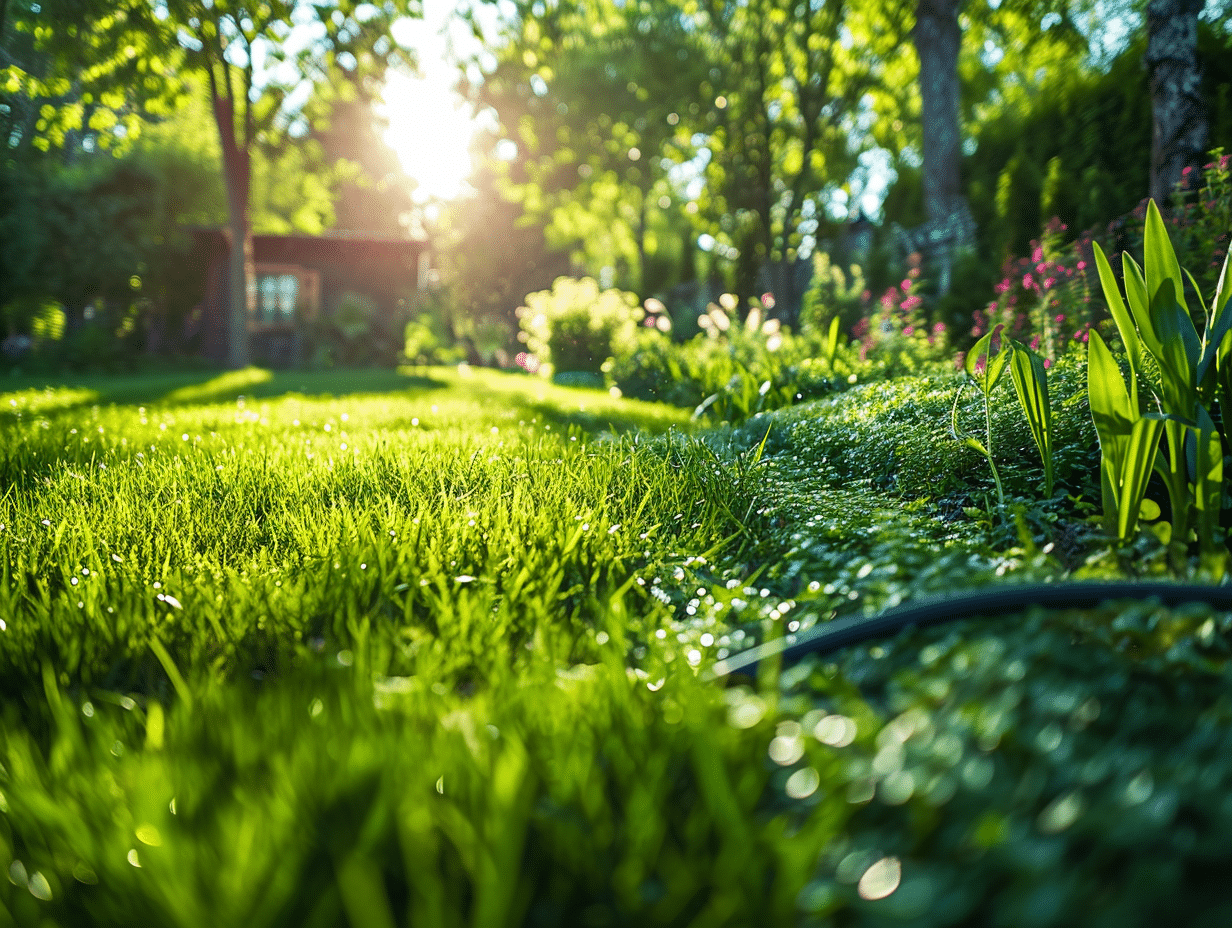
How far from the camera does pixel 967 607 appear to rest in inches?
59.7

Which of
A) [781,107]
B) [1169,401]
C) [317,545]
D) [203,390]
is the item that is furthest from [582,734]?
[781,107]

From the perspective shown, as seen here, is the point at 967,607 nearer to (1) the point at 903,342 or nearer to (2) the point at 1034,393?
(2) the point at 1034,393

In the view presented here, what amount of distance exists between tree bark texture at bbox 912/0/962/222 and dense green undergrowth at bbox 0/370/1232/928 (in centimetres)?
1325

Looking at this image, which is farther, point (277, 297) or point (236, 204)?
point (277, 297)

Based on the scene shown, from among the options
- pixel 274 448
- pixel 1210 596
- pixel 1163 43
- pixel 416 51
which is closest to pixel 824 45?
pixel 416 51

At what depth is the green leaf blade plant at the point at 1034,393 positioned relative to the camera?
7.84 feet

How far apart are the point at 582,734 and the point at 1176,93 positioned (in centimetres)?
813

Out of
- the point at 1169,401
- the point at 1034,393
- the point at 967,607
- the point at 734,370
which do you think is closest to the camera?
the point at 967,607

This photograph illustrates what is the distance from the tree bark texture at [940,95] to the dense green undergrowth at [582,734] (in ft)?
43.5

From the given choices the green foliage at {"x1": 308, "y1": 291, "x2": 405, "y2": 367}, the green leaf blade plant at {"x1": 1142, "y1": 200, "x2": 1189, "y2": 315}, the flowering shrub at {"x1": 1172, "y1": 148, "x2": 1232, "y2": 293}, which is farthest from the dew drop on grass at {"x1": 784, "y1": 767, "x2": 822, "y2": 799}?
the green foliage at {"x1": 308, "y1": 291, "x2": 405, "y2": 367}

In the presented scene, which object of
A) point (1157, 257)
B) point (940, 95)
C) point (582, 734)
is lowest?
point (582, 734)

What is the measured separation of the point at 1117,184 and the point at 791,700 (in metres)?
12.4

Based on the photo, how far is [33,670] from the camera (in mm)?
1827

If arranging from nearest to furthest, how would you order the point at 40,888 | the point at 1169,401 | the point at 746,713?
1. the point at 40,888
2. the point at 746,713
3. the point at 1169,401
